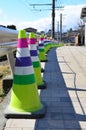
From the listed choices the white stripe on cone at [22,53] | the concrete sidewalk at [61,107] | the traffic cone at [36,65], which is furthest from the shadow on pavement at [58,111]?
the white stripe on cone at [22,53]

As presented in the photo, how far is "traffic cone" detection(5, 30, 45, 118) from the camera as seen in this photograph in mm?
5211

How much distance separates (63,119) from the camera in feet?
16.6

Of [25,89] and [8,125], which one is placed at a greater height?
[25,89]

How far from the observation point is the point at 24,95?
5332 mm

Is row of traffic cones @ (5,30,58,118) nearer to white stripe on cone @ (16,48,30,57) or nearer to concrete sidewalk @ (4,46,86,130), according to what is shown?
white stripe on cone @ (16,48,30,57)

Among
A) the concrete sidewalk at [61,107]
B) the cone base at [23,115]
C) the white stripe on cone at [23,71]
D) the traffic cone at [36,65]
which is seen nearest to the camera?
the concrete sidewalk at [61,107]

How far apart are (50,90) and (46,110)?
5.35ft

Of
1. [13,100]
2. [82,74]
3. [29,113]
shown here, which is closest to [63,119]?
[29,113]

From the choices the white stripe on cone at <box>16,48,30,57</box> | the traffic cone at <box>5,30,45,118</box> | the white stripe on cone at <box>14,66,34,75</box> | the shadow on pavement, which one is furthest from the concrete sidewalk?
the white stripe on cone at <box>16,48,30,57</box>

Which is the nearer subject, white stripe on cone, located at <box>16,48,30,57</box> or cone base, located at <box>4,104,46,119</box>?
cone base, located at <box>4,104,46,119</box>

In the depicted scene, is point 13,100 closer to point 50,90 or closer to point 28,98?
point 28,98

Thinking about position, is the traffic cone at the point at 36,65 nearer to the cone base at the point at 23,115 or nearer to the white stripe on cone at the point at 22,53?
the white stripe on cone at the point at 22,53

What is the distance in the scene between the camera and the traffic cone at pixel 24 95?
5.21 m

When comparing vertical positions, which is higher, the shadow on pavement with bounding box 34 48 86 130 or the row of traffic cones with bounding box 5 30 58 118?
the row of traffic cones with bounding box 5 30 58 118
